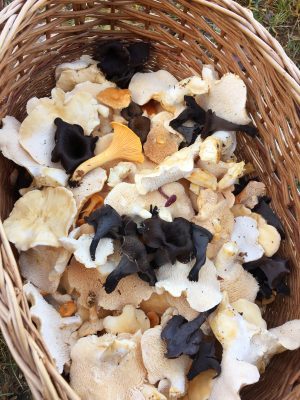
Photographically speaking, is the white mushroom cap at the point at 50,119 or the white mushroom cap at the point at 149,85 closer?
the white mushroom cap at the point at 50,119

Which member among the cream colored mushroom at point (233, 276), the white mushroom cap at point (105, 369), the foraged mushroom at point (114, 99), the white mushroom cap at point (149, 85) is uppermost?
the white mushroom cap at point (149, 85)

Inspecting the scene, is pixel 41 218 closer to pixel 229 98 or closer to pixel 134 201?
pixel 134 201

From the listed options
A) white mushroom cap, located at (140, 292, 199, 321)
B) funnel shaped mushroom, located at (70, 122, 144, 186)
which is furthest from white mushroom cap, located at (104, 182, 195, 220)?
white mushroom cap, located at (140, 292, 199, 321)

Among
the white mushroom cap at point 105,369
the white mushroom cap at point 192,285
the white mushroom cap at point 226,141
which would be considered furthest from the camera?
the white mushroom cap at point 226,141

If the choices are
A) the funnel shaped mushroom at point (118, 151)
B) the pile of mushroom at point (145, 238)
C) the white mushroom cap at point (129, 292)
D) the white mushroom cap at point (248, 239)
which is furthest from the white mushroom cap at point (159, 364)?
the funnel shaped mushroom at point (118, 151)

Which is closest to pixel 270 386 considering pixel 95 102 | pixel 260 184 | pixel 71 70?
pixel 260 184

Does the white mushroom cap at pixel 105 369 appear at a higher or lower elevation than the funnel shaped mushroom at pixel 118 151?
lower

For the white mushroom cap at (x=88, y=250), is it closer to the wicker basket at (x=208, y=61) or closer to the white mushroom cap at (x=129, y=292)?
the white mushroom cap at (x=129, y=292)

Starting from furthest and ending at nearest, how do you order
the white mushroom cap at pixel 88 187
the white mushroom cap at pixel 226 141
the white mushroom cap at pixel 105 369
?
the white mushroom cap at pixel 226 141, the white mushroom cap at pixel 88 187, the white mushroom cap at pixel 105 369
